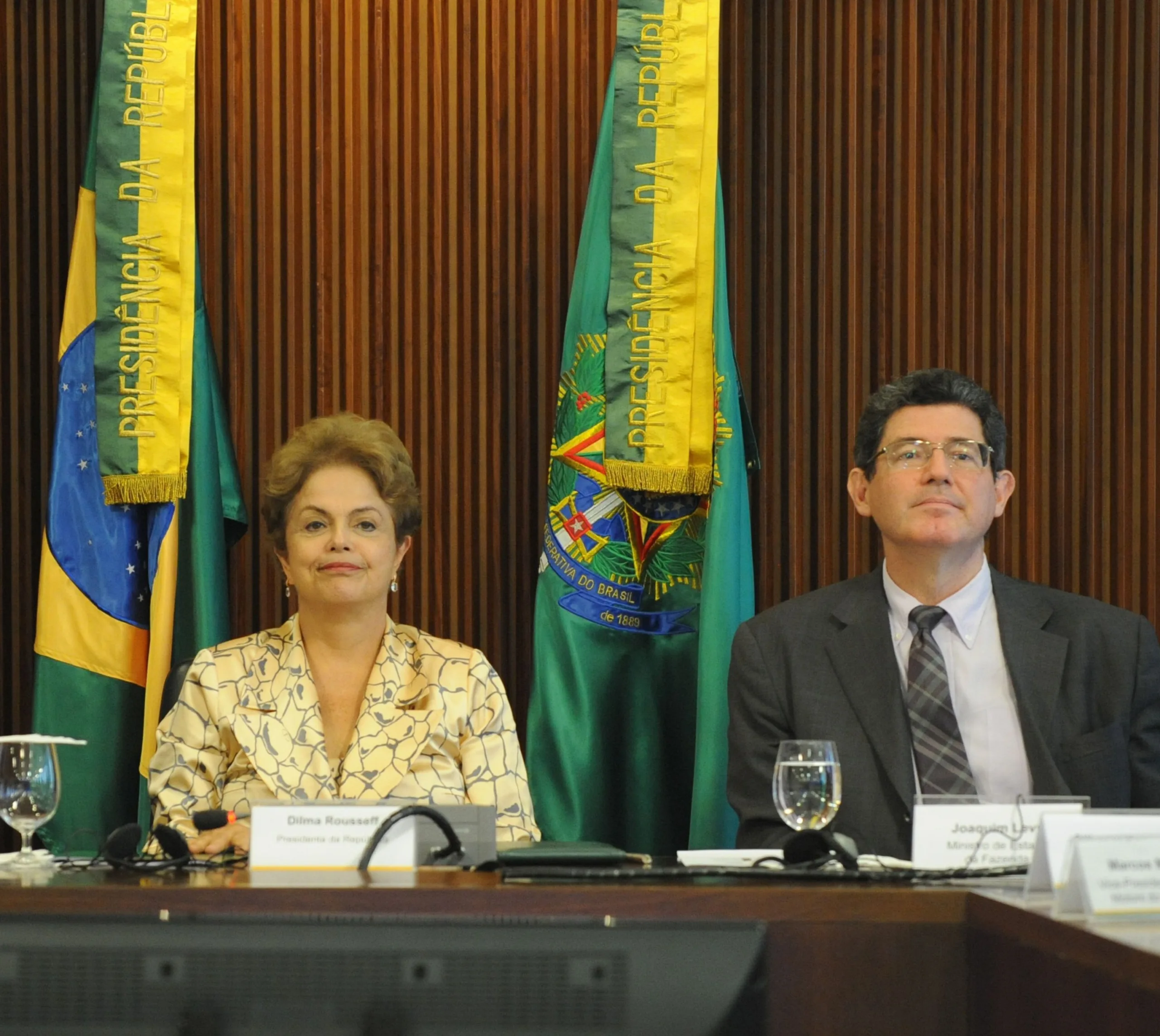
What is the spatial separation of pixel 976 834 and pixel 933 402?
127 centimetres

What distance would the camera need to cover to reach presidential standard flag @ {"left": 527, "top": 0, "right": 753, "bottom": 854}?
3.31 metres

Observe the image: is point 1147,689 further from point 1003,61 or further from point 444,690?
point 1003,61

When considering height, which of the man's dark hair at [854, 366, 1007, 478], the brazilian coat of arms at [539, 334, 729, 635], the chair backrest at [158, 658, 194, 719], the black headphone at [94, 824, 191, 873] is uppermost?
the man's dark hair at [854, 366, 1007, 478]

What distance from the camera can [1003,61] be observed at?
12.3 ft

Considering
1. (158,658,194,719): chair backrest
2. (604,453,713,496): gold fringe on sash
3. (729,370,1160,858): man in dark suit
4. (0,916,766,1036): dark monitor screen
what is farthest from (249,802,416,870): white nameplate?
(604,453,713,496): gold fringe on sash

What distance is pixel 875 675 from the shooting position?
9.12ft

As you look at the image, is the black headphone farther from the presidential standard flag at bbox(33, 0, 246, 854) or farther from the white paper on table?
the presidential standard flag at bbox(33, 0, 246, 854)

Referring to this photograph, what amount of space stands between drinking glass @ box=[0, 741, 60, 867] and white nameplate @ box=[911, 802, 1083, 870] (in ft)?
3.80

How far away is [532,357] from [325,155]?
2.47 ft

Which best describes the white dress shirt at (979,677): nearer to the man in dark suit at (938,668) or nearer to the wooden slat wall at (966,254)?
the man in dark suit at (938,668)

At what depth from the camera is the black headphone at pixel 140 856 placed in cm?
190

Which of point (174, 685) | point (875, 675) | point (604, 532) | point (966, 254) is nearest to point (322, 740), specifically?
point (174, 685)

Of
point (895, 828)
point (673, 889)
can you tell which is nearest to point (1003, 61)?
point (895, 828)

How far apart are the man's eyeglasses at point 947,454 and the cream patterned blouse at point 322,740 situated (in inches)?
36.6
